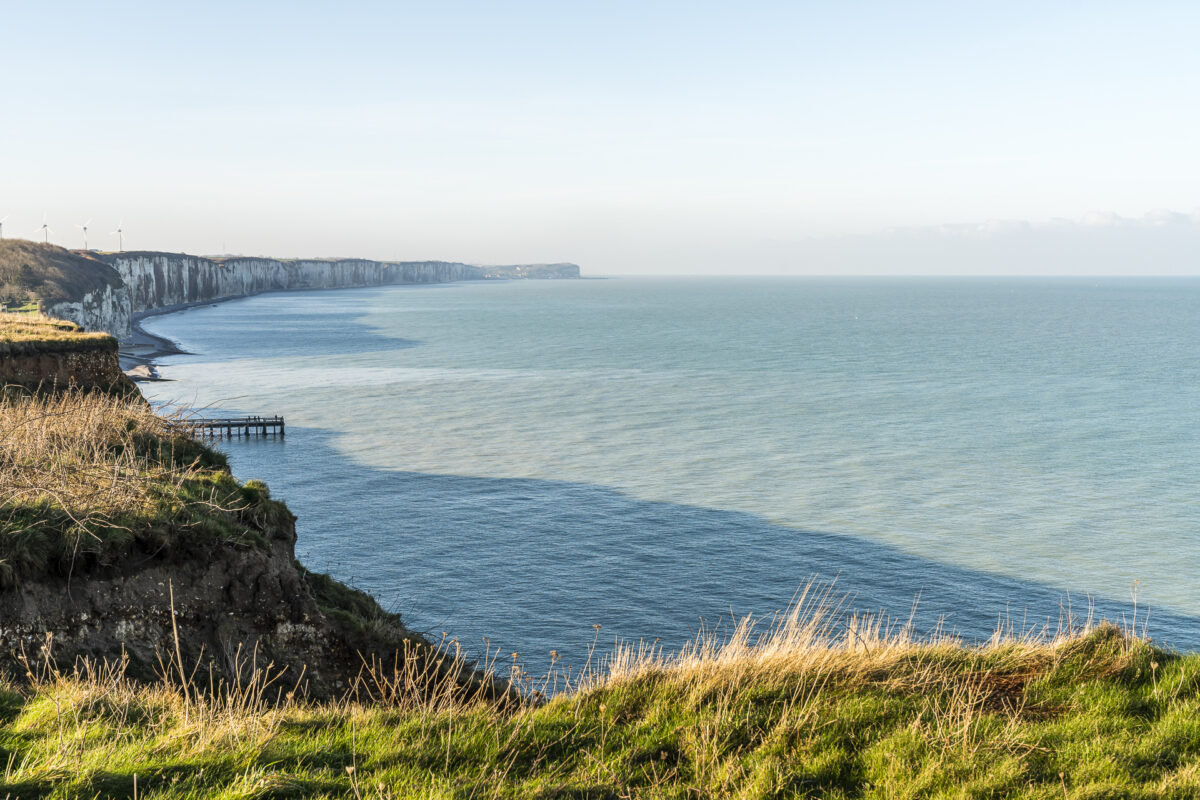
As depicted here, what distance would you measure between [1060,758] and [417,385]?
307 ft

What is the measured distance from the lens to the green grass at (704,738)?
22.2ft

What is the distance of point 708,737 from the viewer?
25.7 ft

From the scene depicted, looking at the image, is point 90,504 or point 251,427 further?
point 251,427

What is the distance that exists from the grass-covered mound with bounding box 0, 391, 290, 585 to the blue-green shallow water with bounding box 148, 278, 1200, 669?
48.0 feet

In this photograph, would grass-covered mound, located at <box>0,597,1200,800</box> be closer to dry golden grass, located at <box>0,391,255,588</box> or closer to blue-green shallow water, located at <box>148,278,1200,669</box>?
A: dry golden grass, located at <box>0,391,255,588</box>

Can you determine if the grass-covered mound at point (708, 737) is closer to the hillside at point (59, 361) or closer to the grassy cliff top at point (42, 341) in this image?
the hillside at point (59, 361)

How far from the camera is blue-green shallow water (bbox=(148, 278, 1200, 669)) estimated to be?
3772cm

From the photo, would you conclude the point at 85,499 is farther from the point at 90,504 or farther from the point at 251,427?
the point at 251,427

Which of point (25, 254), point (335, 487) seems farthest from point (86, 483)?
point (25, 254)

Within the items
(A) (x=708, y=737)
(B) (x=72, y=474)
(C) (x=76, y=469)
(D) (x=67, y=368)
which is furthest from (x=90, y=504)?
(D) (x=67, y=368)

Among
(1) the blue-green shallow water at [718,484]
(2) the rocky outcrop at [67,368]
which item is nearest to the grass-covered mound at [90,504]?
(1) the blue-green shallow water at [718,484]

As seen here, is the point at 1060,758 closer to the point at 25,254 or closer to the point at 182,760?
the point at 182,760

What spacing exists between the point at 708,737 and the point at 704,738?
0.55m

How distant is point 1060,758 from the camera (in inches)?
289
